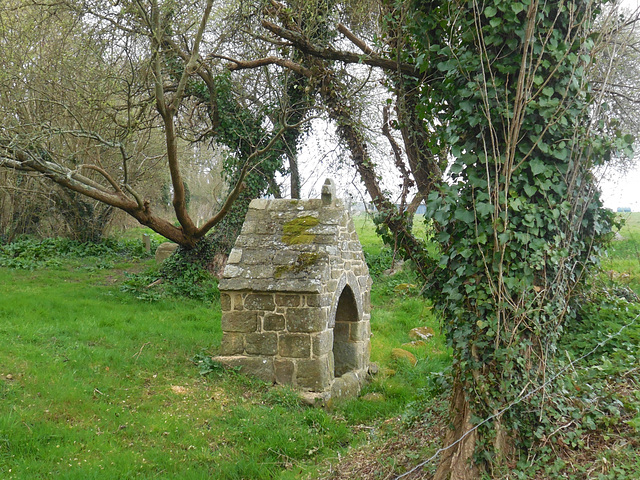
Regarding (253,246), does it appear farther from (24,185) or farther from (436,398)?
(24,185)

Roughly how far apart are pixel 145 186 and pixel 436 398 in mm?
16388

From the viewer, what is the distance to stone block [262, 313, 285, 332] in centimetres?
719

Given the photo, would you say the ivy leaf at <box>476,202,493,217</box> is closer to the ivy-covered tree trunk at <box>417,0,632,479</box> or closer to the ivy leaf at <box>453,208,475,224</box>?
the ivy-covered tree trunk at <box>417,0,632,479</box>

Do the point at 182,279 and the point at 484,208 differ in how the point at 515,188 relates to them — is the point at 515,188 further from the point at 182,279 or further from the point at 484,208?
the point at 182,279

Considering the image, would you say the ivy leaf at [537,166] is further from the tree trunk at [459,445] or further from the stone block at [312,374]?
the stone block at [312,374]

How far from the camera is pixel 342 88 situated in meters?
11.3

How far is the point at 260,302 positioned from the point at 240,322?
0.41 meters

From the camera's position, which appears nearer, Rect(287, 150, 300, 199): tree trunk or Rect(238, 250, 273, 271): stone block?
Rect(238, 250, 273, 271): stone block

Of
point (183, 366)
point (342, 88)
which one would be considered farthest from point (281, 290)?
point (342, 88)

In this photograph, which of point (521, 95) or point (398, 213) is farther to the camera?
point (398, 213)

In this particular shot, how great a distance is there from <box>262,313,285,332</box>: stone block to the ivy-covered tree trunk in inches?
140

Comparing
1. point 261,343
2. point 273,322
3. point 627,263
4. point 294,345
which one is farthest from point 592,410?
point 627,263

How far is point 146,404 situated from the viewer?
20.8 ft

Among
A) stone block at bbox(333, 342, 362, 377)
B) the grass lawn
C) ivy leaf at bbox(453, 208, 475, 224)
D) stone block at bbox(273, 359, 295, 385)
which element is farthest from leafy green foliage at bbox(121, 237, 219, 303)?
ivy leaf at bbox(453, 208, 475, 224)
